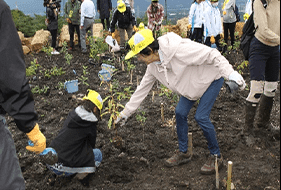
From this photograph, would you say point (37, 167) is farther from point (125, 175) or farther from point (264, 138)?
point (264, 138)

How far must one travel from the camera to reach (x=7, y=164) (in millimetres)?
1833

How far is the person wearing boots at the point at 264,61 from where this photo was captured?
2891 millimetres

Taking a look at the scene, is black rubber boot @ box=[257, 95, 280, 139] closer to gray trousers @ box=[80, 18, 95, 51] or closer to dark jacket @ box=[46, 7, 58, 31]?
gray trousers @ box=[80, 18, 95, 51]

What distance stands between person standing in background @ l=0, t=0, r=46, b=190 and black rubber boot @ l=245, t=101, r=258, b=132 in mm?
2436

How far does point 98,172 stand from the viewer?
3.11 meters

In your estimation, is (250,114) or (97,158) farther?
(250,114)

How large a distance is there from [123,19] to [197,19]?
189 cm

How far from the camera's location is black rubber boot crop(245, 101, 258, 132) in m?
3.31

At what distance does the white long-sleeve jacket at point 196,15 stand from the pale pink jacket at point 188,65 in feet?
14.2

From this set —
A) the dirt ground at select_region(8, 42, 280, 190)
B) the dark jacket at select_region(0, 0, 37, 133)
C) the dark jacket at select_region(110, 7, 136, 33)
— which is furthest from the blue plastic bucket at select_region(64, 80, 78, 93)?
the dark jacket at select_region(0, 0, 37, 133)

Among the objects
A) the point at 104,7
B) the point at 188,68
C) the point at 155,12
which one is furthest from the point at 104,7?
the point at 188,68

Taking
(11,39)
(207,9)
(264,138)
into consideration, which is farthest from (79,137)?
(207,9)

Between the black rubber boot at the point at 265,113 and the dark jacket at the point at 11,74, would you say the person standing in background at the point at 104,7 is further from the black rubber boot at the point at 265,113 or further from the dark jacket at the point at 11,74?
the dark jacket at the point at 11,74

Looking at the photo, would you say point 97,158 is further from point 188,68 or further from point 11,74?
point 11,74
